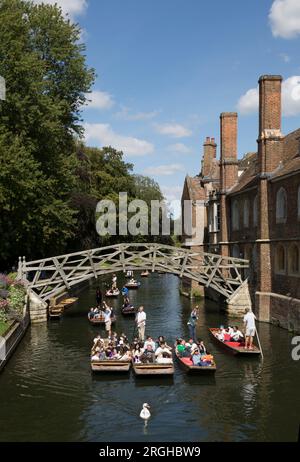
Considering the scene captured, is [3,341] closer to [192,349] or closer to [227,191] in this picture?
[192,349]

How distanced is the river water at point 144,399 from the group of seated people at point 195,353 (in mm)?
539

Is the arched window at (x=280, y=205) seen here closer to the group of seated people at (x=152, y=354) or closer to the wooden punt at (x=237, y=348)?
the wooden punt at (x=237, y=348)

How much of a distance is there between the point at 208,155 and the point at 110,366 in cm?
2843

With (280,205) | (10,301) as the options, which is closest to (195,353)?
(10,301)

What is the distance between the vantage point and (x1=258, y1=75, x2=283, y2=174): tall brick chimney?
24.8 metres

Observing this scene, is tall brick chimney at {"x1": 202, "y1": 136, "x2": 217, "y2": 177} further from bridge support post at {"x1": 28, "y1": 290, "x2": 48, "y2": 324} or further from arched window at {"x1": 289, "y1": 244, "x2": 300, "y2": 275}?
bridge support post at {"x1": 28, "y1": 290, "x2": 48, "y2": 324}

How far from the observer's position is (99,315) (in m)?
26.0

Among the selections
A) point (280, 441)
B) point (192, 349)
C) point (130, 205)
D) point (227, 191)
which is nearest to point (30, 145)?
point (227, 191)

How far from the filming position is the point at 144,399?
46.7ft

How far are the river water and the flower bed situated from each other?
4.13 feet

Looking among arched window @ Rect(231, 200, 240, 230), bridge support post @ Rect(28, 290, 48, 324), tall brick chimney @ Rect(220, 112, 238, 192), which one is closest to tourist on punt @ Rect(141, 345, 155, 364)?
bridge support post @ Rect(28, 290, 48, 324)

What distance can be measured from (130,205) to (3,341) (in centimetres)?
4224

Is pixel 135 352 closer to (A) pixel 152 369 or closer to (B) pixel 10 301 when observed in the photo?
(A) pixel 152 369

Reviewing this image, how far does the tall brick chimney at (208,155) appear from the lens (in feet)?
135
